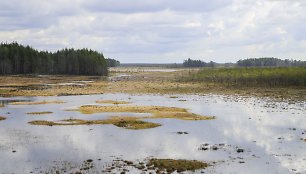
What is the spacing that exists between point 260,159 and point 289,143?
5519mm

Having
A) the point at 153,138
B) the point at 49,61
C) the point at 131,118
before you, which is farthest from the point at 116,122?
the point at 49,61

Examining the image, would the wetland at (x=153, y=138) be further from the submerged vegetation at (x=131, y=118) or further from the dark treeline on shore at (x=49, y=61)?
the dark treeline on shore at (x=49, y=61)

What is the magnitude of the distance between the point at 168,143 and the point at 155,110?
19115mm

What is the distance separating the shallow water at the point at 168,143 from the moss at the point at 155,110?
239 cm

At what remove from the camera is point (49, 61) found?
150250 millimetres

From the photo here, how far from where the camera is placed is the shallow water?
2408 cm

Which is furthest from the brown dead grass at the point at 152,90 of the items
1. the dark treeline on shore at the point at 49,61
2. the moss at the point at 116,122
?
the dark treeline on shore at the point at 49,61

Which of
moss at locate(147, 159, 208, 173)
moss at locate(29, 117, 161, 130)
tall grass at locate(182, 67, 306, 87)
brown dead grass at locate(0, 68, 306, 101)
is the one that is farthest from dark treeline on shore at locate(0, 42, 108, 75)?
moss at locate(147, 159, 208, 173)

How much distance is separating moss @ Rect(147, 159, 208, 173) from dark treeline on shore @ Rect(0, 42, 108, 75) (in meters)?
122

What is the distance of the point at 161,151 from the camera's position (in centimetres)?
2731

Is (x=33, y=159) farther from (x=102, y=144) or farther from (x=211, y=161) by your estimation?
(x=211, y=161)

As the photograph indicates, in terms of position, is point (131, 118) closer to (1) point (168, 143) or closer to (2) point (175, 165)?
(1) point (168, 143)

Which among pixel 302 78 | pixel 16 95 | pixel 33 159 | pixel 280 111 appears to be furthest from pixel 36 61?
pixel 33 159

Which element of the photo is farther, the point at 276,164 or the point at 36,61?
the point at 36,61
